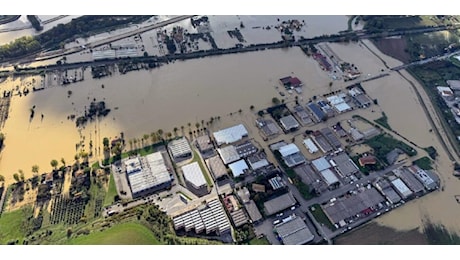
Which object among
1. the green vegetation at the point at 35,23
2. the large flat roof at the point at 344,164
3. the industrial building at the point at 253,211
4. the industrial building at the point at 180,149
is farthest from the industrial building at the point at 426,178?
the green vegetation at the point at 35,23

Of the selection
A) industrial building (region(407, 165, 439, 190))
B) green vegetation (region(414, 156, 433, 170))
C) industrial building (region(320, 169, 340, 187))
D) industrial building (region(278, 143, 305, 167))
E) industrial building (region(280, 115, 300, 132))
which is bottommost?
industrial building (region(407, 165, 439, 190))

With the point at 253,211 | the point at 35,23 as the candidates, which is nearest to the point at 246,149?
the point at 253,211

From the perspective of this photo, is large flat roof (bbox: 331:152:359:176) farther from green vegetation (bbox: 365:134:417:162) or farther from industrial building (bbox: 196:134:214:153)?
industrial building (bbox: 196:134:214:153)

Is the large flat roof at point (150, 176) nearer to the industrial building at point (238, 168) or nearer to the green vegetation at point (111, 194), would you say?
the green vegetation at point (111, 194)

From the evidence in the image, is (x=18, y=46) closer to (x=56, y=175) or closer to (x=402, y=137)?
(x=56, y=175)

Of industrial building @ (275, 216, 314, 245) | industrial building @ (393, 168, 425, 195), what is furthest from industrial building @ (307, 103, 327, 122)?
industrial building @ (275, 216, 314, 245)

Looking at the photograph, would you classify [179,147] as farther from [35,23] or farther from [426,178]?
[35,23]
